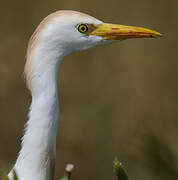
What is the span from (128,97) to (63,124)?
686 millimetres

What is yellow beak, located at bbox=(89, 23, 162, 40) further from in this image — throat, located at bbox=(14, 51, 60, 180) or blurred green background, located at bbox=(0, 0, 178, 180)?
blurred green background, located at bbox=(0, 0, 178, 180)

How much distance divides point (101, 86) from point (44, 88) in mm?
2249

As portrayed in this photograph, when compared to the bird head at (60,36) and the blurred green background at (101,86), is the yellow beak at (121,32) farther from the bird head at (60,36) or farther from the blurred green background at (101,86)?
the blurred green background at (101,86)

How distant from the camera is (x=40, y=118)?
191cm

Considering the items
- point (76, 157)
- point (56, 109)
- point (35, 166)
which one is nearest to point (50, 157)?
point (35, 166)

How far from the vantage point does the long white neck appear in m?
1.92

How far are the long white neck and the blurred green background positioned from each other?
80.9 inches

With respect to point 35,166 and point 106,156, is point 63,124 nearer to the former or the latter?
point 106,156

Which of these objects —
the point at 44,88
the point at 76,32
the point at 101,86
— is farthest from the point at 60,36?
the point at 101,86

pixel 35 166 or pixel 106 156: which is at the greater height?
pixel 35 166

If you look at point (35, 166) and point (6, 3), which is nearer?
point (35, 166)

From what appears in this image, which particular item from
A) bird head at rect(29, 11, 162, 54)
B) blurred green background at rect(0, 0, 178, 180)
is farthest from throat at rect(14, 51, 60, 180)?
blurred green background at rect(0, 0, 178, 180)

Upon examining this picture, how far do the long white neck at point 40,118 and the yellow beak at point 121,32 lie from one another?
0.29 metres

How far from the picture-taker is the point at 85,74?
4.24 m
